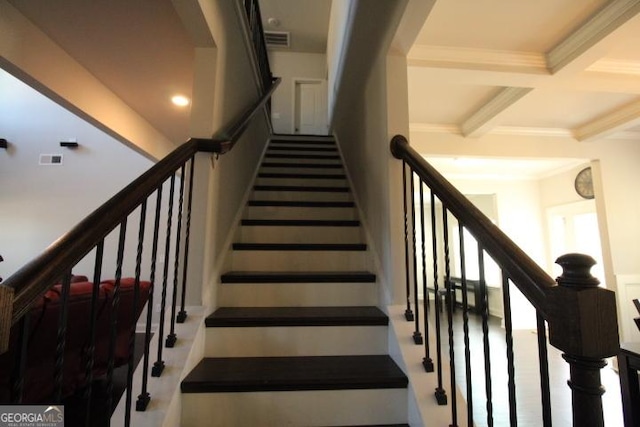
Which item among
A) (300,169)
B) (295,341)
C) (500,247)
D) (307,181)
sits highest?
(300,169)

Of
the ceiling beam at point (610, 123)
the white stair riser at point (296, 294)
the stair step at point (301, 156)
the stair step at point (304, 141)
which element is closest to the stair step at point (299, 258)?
the white stair riser at point (296, 294)

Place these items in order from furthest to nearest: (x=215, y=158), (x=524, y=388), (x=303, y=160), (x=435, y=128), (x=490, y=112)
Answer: (x=435, y=128), (x=303, y=160), (x=490, y=112), (x=524, y=388), (x=215, y=158)

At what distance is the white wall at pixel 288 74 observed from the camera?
6789mm

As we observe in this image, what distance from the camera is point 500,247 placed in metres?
0.89

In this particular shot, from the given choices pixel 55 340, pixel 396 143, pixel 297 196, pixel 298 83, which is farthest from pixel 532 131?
pixel 55 340

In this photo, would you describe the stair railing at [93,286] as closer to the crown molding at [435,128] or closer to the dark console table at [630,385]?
the dark console table at [630,385]

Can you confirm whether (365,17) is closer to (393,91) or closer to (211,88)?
(393,91)

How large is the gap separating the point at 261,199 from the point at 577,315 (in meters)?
2.76

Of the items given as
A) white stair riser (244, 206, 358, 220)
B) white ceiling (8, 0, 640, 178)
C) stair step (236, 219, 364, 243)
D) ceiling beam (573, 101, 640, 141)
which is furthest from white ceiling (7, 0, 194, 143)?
ceiling beam (573, 101, 640, 141)

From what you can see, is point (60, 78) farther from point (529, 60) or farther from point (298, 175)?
point (529, 60)

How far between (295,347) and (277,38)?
6.55 metres

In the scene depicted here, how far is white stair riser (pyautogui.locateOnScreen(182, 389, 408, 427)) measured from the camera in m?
1.33

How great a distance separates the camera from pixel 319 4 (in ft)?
18.9

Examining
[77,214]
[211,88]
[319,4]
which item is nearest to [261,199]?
[211,88]
